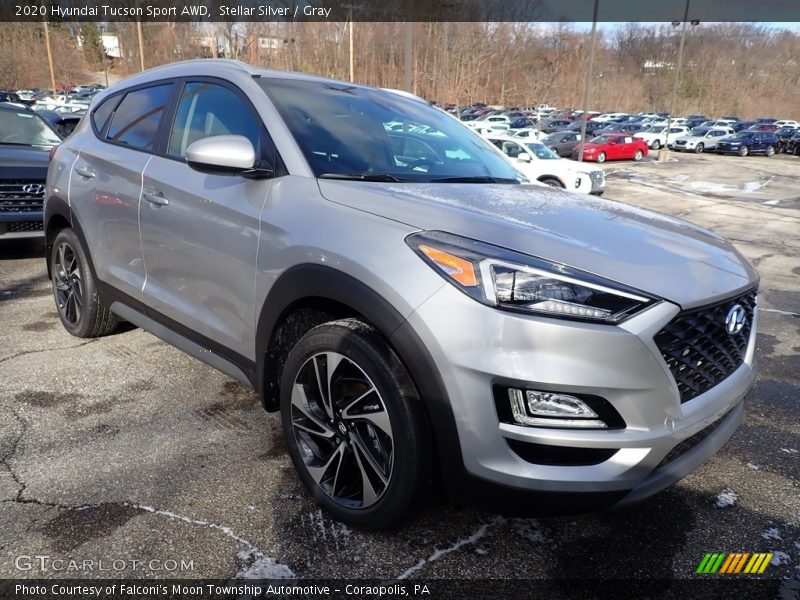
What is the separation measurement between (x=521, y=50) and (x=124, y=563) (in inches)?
2131

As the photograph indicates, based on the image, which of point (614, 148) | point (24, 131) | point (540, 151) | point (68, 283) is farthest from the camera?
point (614, 148)

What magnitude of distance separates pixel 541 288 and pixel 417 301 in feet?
1.28

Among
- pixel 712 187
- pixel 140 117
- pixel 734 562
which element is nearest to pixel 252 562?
pixel 734 562

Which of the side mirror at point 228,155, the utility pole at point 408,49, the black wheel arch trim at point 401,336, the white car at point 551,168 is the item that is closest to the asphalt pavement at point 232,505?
the black wheel arch trim at point 401,336

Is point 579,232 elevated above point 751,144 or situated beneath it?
elevated above

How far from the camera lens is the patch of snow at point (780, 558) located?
2285 mm

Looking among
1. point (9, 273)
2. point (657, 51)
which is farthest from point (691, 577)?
point (657, 51)

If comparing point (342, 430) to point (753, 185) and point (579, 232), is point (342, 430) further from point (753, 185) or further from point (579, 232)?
point (753, 185)

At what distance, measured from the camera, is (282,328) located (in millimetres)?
2582

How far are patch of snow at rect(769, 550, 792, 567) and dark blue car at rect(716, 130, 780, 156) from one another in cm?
4153

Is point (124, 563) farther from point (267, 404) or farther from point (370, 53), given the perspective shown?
point (370, 53)

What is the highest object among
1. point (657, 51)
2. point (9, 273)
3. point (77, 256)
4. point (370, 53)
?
point (657, 51)

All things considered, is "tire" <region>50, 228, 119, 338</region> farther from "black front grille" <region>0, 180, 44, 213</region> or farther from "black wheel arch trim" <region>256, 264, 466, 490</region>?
"black front grille" <region>0, 180, 44, 213</region>

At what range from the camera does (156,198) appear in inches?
123
